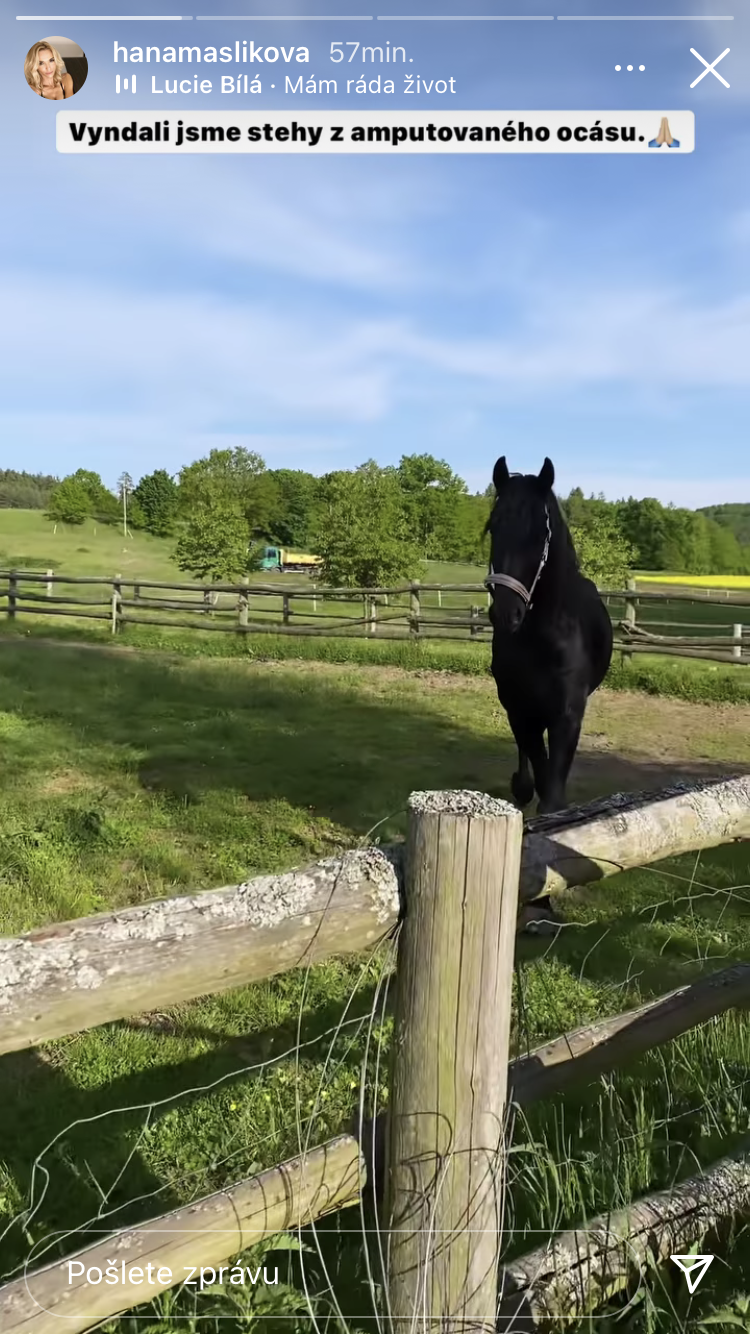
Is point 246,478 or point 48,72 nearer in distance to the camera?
point 48,72

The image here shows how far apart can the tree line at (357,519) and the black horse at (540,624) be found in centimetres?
27

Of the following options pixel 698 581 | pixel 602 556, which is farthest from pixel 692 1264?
pixel 698 581

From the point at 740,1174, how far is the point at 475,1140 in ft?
3.25

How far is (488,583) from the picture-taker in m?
4.18

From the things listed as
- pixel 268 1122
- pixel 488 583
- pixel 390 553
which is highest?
pixel 390 553

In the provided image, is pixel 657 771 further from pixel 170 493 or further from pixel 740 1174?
pixel 170 493

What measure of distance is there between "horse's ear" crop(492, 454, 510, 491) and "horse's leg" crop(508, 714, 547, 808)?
5.71 ft

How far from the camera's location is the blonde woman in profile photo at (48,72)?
4.88 meters

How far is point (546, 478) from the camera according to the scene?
4250 mm

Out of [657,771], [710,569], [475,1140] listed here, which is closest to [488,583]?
[475,1140]

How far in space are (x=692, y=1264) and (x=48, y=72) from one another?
690cm

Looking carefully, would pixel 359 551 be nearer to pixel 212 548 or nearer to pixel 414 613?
pixel 212 548

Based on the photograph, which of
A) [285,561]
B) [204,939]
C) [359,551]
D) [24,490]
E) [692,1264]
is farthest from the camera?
[24,490]

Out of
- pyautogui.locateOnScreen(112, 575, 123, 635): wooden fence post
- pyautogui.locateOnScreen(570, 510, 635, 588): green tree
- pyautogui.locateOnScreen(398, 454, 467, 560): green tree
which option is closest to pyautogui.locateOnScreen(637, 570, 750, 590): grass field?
pyautogui.locateOnScreen(398, 454, 467, 560): green tree
